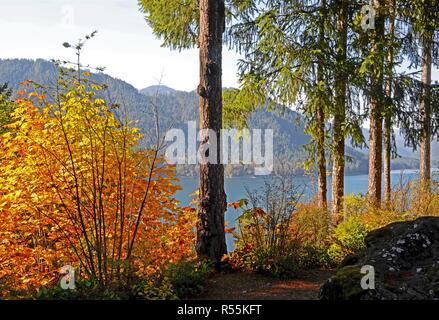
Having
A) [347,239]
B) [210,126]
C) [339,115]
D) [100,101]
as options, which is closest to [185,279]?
[210,126]

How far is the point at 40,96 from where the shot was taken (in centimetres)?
651

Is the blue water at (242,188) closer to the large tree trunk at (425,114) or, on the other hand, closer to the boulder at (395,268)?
the large tree trunk at (425,114)

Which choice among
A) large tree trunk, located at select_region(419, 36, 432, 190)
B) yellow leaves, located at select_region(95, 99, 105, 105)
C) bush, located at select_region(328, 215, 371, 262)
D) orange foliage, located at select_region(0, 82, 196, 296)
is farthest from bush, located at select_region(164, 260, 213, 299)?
large tree trunk, located at select_region(419, 36, 432, 190)

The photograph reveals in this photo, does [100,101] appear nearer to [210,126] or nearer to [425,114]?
[210,126]

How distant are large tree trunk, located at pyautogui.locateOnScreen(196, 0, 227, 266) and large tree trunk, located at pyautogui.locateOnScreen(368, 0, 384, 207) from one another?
3.98m

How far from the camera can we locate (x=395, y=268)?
12.5 ft

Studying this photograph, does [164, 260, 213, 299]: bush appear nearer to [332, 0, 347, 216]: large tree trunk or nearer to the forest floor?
the forest floor

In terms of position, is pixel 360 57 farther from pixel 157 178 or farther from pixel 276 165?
pixel 157 178

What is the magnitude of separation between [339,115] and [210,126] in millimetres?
3967

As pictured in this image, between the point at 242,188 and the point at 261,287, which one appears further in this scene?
the point at 242,188

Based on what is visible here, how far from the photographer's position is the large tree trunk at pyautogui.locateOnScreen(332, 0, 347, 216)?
29.3 ft

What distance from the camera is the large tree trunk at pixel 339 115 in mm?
8945

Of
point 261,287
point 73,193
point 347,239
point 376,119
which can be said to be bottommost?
point 261,287
